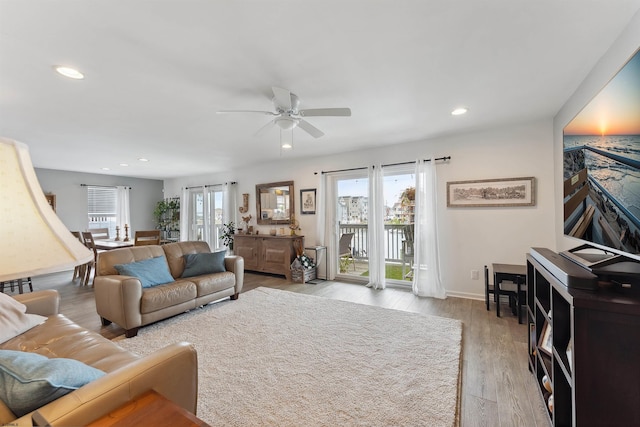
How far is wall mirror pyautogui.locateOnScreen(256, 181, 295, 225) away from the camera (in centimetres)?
563

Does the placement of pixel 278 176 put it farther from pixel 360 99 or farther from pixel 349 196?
pixel 360 99

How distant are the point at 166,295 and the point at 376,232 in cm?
315

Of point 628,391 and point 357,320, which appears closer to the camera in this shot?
point 628,391

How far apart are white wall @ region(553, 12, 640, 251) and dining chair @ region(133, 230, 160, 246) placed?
5.96 metres

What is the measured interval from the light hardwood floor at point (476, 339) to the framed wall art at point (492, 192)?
4.59 ft

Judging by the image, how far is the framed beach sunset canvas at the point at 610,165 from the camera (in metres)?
1.17

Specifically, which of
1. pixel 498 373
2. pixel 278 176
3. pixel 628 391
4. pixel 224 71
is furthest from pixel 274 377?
pixel 278 176

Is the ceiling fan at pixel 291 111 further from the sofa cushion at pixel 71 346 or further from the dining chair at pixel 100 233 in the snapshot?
the dining chair at pixel 100 233

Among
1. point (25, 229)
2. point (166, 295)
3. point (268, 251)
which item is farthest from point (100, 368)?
point (268, 251)

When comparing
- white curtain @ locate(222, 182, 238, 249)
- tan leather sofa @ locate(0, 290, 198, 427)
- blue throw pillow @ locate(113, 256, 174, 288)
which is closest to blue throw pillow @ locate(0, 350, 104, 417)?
tan leather sofa @ locate(0, 290, 198, 427)

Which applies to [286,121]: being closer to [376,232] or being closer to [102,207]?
[376,232]

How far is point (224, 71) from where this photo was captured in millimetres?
2088

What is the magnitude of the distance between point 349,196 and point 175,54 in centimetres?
364

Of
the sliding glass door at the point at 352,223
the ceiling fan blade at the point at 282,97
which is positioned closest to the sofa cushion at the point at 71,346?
the ceiling fan blade at the point at 282,97
